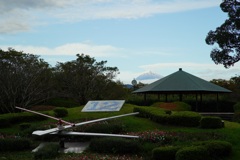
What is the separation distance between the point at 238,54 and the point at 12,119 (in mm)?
17045

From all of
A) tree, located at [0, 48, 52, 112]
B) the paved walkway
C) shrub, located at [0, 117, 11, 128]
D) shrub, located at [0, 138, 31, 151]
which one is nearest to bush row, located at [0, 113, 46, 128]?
shrub, located at [0, 117, 11, 128]

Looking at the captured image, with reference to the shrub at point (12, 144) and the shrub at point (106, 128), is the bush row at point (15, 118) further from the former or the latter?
the shrub at point (12, 144)

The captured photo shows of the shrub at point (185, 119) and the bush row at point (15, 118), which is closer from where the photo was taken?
the shrub at point (185, 119)

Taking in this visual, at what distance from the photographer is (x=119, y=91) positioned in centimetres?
3219

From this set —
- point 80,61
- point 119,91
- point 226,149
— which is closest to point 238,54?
point 119,91

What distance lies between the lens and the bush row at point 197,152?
891 centimetres

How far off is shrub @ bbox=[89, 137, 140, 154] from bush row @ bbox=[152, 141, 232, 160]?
1.02 m

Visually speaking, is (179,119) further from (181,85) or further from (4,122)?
(181,85)

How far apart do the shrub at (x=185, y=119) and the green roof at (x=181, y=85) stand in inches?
339

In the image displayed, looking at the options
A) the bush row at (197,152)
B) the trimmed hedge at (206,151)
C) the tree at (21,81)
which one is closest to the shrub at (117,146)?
the bush row at (197,152)

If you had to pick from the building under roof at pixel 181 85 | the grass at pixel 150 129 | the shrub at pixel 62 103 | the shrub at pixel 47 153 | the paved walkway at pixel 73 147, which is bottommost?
the paved walkway at pixel 73 147

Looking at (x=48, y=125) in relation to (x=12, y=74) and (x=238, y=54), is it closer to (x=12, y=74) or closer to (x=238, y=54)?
(x=12, y=74)

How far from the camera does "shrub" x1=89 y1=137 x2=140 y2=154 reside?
10633mm

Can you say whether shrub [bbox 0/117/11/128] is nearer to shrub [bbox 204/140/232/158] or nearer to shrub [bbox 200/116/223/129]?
shrub [bbox 200/116/223/129]
